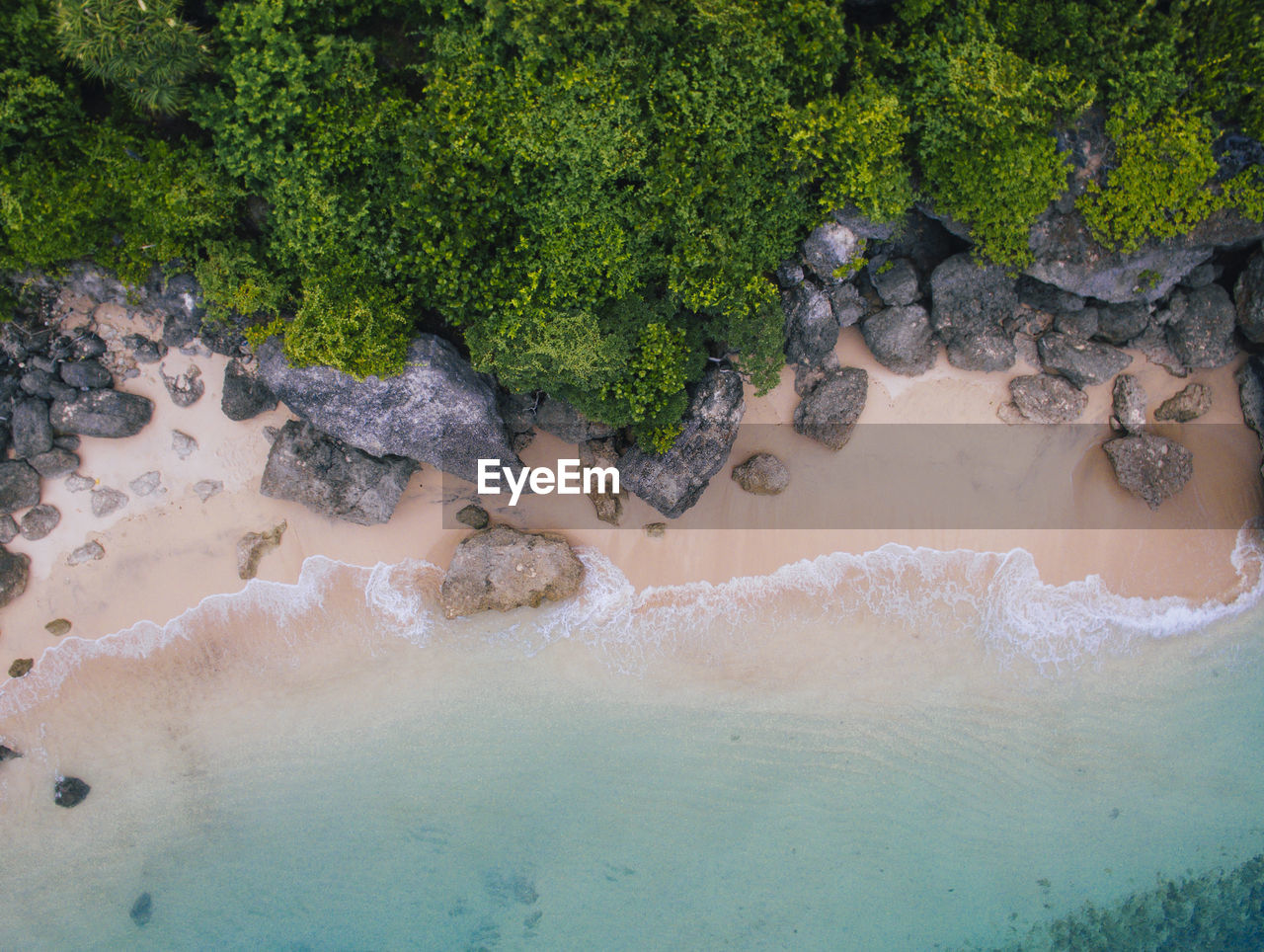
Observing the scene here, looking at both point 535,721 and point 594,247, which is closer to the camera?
point 594,247

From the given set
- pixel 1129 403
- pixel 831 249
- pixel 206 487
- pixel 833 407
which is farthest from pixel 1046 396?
pixel 206 487

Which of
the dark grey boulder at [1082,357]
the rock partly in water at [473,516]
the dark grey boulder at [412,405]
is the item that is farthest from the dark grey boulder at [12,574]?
the dark grey boulder at [1082,357]

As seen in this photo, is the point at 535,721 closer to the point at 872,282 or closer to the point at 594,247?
the point at 594,247

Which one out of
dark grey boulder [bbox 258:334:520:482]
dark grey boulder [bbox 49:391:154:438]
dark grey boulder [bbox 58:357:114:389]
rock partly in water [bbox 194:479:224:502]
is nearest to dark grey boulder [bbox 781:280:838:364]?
dark grey boulder [bbox 258:334:520:482]

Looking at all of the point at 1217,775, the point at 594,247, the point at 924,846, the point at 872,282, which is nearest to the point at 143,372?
the point at 594,247

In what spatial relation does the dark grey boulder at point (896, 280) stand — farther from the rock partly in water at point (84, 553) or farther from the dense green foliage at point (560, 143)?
the rock partly in water at point (84, 553)

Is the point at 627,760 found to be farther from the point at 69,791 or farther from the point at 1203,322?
the point at 1203,322

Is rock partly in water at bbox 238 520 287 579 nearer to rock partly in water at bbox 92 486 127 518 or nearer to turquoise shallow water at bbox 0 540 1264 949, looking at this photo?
turquoise shallow water at bbox 0 540 1264 949
